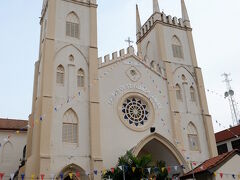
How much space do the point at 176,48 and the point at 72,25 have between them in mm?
11313

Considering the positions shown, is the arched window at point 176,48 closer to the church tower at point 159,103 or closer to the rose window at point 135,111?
the church tower at point 159,103

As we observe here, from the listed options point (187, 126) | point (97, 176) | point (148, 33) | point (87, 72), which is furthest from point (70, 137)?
point (148, 33)

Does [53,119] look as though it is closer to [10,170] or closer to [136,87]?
[136,87]

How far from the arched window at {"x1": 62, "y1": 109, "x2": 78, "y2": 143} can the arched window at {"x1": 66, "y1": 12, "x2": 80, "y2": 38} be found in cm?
704

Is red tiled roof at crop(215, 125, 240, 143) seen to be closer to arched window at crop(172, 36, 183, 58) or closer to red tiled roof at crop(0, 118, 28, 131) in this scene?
arched window at crop(172, 36, 183, 58)

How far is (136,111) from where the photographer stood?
85.6 feet

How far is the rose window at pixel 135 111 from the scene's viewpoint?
25.4 meters

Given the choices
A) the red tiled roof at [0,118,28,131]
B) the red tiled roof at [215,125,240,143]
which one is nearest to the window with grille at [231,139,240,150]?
the red tiled roof at [215,125,240,143]

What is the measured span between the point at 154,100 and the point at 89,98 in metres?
6.36

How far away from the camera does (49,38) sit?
24203mm

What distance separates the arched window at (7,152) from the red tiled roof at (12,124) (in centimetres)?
175

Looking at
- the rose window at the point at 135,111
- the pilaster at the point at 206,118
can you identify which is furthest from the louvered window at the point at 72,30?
the pilaster at the point at 206,118

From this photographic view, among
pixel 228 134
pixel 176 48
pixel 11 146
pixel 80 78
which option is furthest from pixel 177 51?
pixel 11 146

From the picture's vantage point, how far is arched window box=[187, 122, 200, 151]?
26.8m
